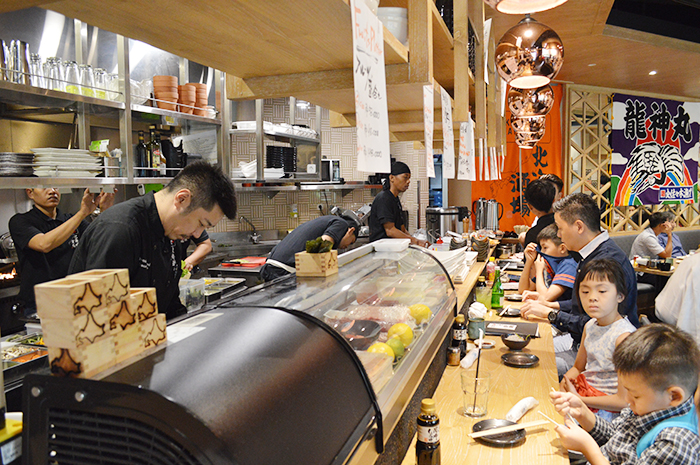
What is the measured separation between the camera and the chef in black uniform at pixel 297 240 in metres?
3.45

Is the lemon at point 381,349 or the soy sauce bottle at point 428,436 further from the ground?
the lemon at point 381,349

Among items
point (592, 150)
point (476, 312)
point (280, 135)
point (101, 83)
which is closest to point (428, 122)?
point (476, 312)

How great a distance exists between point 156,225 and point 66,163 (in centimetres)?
163

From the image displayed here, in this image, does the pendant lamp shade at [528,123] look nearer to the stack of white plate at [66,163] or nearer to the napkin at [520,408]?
the napkin at [520,408]

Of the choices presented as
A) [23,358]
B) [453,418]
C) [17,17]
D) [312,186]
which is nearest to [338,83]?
[453,418]

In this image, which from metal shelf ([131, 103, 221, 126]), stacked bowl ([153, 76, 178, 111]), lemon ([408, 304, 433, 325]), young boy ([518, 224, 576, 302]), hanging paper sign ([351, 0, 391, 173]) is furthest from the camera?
stacked bowl ([153, 76, 178, 111])

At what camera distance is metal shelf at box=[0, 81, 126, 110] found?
9.84 ft

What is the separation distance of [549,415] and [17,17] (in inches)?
166

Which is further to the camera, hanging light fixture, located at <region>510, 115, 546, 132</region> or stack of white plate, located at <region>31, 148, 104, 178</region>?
hanging light fixture, located at <region>510, 115, 546, 132</region>

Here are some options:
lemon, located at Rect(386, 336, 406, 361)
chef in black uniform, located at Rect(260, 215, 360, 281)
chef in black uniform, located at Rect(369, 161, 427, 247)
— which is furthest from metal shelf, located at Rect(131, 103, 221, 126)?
lemon, located at Rect(386, 336, 406, 361)

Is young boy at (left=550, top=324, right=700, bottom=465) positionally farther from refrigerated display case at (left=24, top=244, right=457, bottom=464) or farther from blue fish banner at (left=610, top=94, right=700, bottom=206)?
blue fish banner at (left=610, top=94, right=700, bottom=206)

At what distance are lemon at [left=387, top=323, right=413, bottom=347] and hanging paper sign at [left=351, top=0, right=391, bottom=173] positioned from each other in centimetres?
62

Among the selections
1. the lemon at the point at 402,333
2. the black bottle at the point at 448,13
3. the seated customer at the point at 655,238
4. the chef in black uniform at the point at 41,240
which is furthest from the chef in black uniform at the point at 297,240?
the seated customer at the point at 655,238

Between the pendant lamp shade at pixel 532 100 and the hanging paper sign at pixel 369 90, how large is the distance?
333cm
